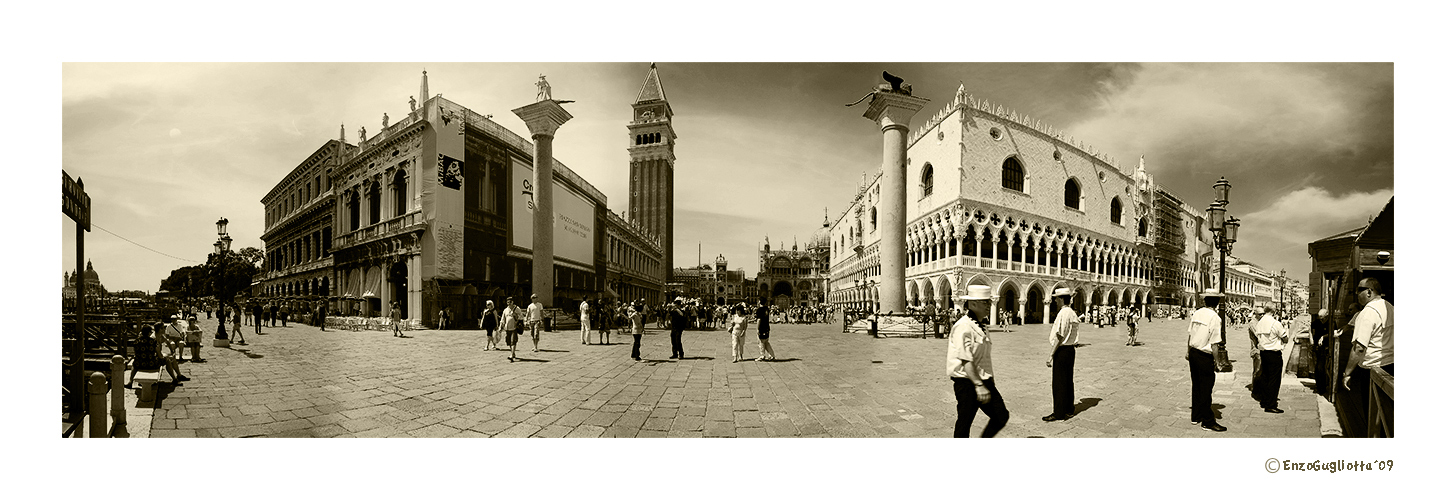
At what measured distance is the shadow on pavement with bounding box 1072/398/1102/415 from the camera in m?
3.12

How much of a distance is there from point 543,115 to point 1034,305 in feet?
26.4

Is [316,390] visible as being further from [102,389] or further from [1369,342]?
[1369,342]

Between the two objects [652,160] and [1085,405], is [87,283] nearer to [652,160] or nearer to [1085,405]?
[652,160]

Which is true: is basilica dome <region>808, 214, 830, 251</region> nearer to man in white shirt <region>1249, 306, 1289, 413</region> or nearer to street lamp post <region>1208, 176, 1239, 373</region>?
street lamp post <region>1208, 176, 1239, 373</region>

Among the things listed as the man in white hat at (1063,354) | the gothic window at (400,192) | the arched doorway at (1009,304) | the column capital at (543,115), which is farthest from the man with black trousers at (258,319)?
the arched doorway at (1009,304)

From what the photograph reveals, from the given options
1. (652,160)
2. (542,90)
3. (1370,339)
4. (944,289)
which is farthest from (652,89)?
(944,289)

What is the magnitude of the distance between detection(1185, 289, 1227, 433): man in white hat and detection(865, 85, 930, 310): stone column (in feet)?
7.13

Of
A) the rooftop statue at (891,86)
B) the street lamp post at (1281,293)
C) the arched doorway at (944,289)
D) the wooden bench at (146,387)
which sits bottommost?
the wooden bench at (146,387)

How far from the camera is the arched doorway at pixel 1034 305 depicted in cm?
732

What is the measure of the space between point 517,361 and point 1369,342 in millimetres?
5193

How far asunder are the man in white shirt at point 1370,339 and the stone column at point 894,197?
2696 mm

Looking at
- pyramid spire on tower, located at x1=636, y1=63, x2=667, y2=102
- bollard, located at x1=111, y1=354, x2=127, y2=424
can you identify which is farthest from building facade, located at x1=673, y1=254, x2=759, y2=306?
bollard, located at x1=111, y1=354, x2=127, y2=424

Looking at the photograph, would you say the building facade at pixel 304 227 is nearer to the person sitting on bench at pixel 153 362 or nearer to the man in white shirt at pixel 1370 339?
the person sitting on bench at pixel 153 362
